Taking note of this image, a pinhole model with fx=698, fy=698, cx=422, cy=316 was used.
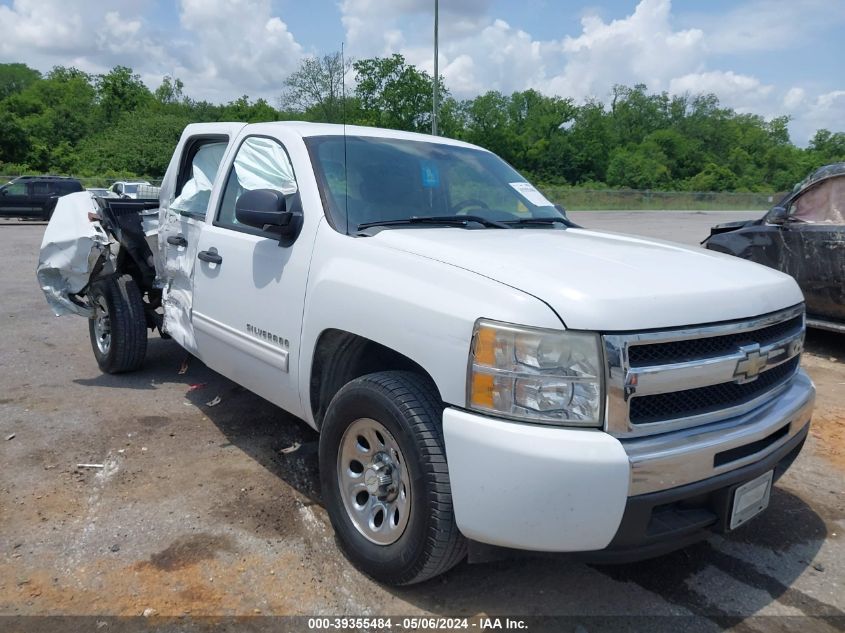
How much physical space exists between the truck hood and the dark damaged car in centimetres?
414

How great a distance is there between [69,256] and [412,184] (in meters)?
3.10

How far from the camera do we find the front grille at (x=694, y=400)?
92.7 inches

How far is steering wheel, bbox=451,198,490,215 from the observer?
3.83m

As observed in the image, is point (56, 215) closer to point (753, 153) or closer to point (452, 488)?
point (452, 488)

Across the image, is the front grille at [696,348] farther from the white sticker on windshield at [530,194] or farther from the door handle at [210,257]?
the door handle at [210,257]

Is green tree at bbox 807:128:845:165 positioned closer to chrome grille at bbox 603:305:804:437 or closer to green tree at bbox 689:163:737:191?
green tree at bbox 689:163:737:191

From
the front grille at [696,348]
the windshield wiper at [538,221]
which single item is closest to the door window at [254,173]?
the windshield wiper at [538,221]

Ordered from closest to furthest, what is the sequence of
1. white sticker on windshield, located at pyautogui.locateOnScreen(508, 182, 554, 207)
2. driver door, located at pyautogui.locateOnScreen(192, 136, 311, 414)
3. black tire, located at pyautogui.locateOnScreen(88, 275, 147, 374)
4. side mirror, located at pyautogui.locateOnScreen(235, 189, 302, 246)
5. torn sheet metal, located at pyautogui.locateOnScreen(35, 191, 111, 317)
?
side mirror, located at pyautogui.locateOnScreen(235, 189, 302, 246) → driver door, located at pyautogui.locateOnScreen(192, 136, 311, 414) → white sticker on windshield, located at pyautogui.locateOnScreen(508, 182, 554, 207) → torn sheet metal, located at pyautogui.locateOnScreen(35, 191, 111, 317) → black tire, located at pyautogui.locateOnScreen(88, 275, 147, 374)

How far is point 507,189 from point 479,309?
1886mm

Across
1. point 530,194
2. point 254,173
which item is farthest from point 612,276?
point 254,173

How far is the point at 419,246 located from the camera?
9.38 ft

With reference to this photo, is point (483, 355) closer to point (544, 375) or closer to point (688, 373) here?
point (544, 375)

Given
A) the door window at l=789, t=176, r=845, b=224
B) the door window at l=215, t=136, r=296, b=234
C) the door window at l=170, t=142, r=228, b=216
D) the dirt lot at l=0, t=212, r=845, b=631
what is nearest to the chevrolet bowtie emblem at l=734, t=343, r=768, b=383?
the dirt lot at l=0, t=212, r=845, b=631

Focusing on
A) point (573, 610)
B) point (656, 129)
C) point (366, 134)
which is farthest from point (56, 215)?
point (656, 129)
